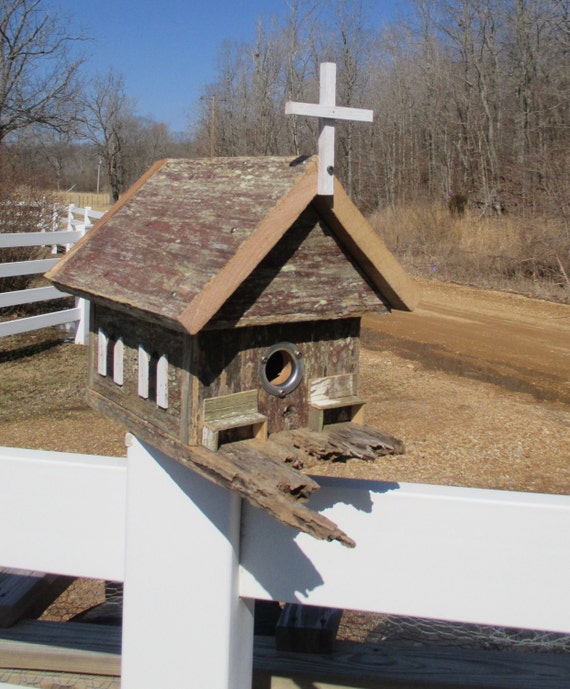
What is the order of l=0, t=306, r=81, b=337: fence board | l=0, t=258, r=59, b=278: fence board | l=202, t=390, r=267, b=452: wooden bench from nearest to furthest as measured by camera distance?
l=202, t=390, r=267, b=452: wooden bench < l=0, t=306, r=81, b=337: fence board < l=0, t=258, r=59, b=278: fence board

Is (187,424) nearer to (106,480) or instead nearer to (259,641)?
(106,480)

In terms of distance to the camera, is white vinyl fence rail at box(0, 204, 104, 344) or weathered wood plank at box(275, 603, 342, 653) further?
white vinyl fence rail at box(0, 204, 104, 344)

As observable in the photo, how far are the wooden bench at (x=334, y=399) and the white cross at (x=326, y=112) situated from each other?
1.51 ft

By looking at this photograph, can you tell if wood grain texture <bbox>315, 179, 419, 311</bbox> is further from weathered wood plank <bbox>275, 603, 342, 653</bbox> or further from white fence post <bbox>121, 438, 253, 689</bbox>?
weathered wood plank <bbox>275, 603, 342, 653</bbox>

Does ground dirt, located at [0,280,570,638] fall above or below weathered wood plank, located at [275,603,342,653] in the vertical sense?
below

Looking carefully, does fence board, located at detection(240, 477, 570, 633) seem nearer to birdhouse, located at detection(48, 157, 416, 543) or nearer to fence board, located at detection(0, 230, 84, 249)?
birdhouse, located at detection(48, 157, 416, 543)

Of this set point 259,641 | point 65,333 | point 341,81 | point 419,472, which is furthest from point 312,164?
point 341,81

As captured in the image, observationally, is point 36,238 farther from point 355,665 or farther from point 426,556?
point 426,556

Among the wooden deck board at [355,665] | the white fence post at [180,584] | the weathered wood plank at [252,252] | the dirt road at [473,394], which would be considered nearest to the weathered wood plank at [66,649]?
the wooden deck board at [355,665]

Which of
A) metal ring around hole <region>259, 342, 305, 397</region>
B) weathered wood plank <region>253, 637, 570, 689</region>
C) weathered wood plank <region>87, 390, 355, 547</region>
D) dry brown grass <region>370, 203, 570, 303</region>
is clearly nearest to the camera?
weathered wood plank <region>87, 390, 355, 547</region>

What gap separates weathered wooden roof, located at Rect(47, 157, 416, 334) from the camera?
1347mm

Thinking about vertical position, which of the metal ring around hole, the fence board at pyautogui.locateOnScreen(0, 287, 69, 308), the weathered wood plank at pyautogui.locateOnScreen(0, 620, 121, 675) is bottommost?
the weathered wood plank at pyautogui.locateOnScreen(0, 620, 121, 675)

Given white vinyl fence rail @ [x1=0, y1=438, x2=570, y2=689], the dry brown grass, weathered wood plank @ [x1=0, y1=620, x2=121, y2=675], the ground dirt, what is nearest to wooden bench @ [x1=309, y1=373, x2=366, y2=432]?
white vinyl fence rail @ [x1=0, y1=438, x2=570, y2=689]

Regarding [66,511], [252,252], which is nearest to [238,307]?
[252,252]
